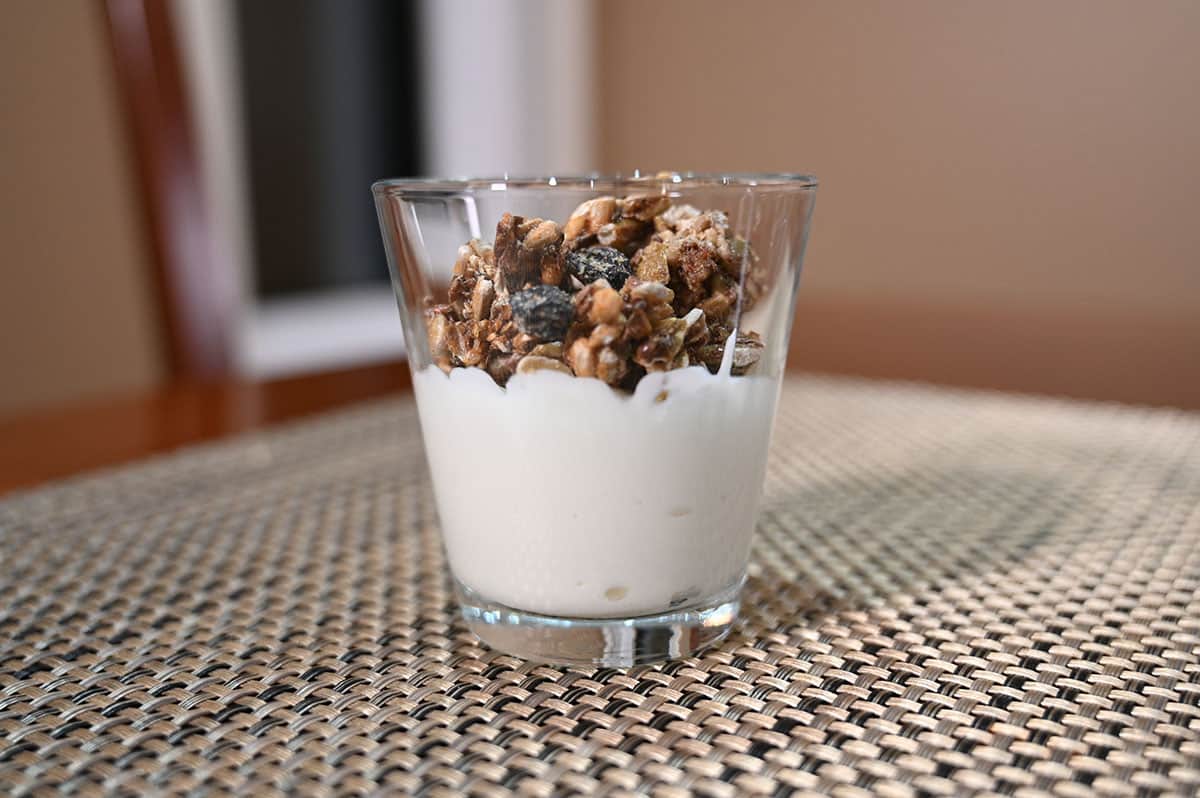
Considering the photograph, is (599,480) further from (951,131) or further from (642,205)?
(951,131)

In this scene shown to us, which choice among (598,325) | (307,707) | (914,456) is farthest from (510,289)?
(914,456)

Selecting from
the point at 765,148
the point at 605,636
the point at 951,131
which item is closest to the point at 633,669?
the point at 605,636

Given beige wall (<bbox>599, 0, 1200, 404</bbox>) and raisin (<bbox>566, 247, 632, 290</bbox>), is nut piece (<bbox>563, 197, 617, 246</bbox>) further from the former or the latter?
beige wall (<bbox>599, 0, 1200, 404</bbox>)

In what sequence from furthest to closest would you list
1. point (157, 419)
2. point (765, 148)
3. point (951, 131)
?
point (765, 148), point (951, 131), point (157, 419)

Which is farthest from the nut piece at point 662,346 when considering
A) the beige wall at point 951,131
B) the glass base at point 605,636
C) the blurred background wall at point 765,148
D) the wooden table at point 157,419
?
the beige wall at point 951,131

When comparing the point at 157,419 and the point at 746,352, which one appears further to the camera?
the point at 157,419

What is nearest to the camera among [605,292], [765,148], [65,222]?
[605,292]
